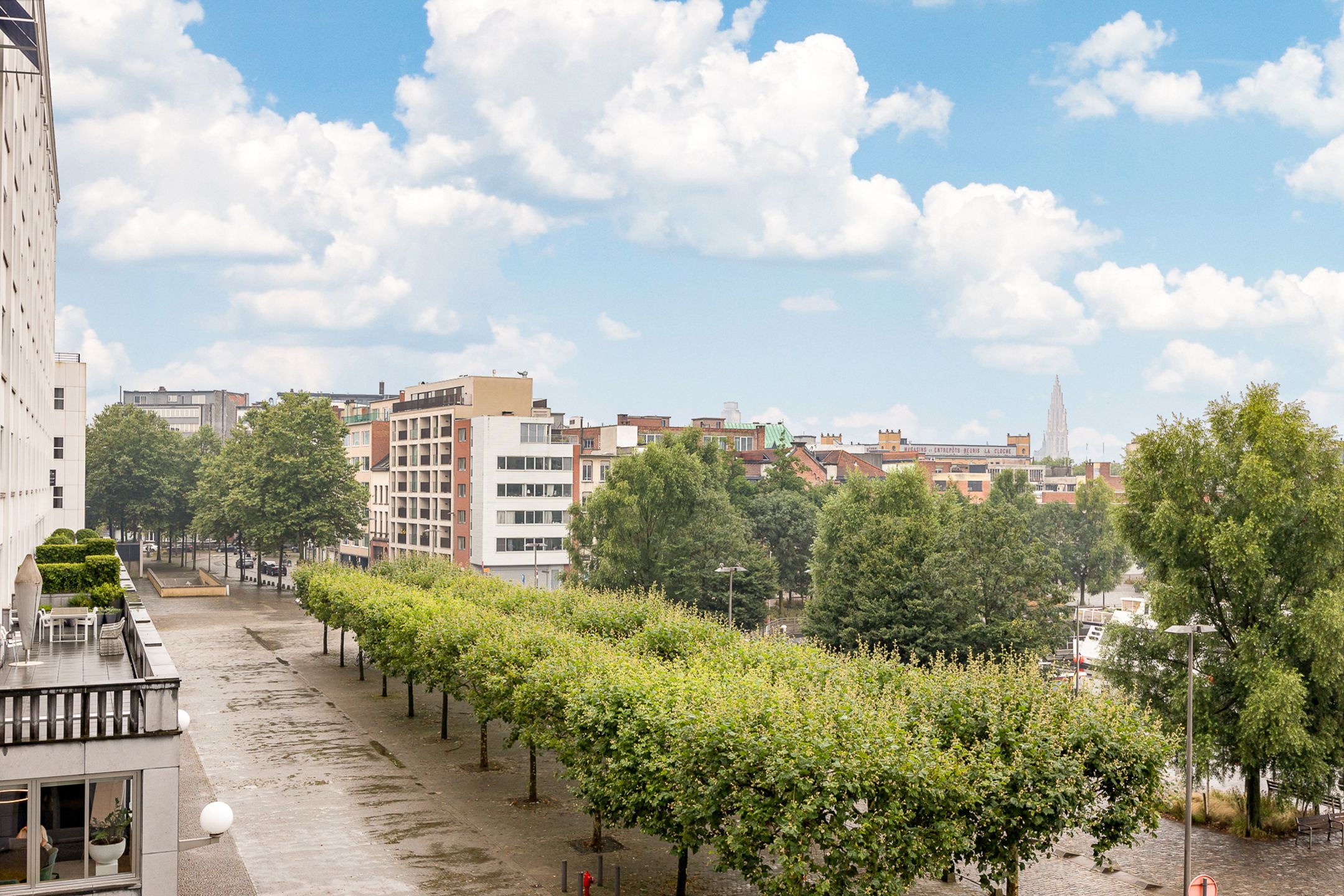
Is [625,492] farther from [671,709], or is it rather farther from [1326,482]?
[671,709]

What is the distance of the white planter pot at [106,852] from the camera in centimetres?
1717

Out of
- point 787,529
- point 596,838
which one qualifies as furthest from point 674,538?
point 596,838

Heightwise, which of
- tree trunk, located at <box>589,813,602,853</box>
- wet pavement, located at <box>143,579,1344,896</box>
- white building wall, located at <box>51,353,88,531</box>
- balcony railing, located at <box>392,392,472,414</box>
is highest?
balcony railing, located at <box>392,392,472,414</box>

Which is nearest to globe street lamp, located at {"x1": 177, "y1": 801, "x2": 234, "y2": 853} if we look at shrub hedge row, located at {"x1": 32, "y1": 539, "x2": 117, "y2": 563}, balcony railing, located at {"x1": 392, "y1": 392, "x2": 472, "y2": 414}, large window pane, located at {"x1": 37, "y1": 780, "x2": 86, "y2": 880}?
large window pane, located at {"x1": 37, "y1": 780, "x2": 86, "y2": 880}

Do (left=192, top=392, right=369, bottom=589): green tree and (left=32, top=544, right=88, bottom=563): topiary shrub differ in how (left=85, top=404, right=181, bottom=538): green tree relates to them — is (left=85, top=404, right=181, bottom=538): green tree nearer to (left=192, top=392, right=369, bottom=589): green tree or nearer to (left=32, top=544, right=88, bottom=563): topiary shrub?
(left=192, top=392, right=369, bottom=589): green tree

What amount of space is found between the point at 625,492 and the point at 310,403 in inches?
1428

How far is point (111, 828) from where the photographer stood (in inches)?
680

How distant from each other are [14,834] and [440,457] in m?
94.8

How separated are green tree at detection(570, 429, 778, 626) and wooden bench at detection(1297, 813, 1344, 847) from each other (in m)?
44.5

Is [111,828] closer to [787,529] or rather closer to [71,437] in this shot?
[71,437]

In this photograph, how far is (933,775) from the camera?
66.7 feet

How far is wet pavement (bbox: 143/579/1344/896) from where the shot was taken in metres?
27.9

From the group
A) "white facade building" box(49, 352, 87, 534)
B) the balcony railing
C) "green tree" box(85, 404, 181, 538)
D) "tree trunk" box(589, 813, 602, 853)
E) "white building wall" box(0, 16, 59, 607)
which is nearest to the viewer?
"tree trunk" box(589, 813, 602, 853)

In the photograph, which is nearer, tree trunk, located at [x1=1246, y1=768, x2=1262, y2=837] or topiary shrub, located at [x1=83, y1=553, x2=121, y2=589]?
topiary shrub, located at [x1=83, y1=553, x2=121, y2=589]
